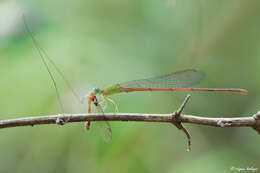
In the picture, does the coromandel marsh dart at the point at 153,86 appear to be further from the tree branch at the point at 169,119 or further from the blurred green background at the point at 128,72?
the tree branch at the point at 169,119

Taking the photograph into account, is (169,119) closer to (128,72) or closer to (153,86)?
(153,86)

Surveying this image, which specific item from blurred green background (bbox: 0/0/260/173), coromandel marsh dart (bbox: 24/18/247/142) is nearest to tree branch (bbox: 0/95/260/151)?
coromandel marsh dart (bbox: 24/18/247/142)

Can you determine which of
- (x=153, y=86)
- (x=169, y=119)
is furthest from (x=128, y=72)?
(x=169, y=119)

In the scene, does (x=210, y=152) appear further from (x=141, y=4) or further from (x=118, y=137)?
(x=141, y=4)

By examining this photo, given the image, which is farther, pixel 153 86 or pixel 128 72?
pixel 128 72

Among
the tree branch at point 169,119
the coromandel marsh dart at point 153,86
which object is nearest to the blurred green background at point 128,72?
the coromandel marsh dart at point 153,86

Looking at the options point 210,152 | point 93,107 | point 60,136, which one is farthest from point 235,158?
point 60,136

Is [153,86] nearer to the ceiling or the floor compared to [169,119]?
nearer to the floor
